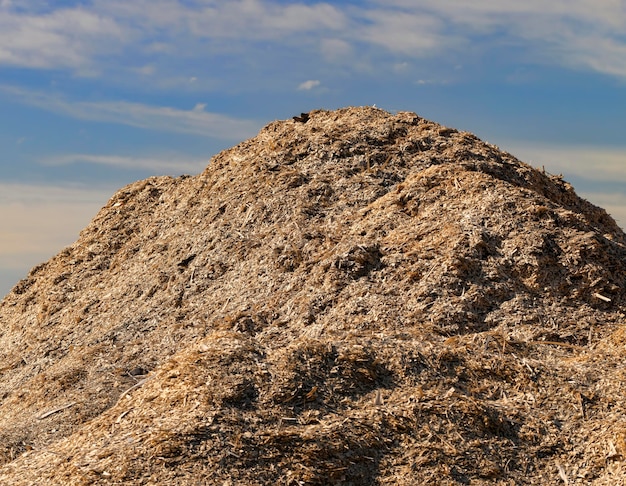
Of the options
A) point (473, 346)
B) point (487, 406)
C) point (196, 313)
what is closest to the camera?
point (487, 406)

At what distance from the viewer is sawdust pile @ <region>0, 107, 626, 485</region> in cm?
755

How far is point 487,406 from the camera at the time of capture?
8.31 m

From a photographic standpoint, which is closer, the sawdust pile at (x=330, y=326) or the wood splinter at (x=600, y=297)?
the sawdust pile at (x=330, y=326)

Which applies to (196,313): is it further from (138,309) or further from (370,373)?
(370,373)

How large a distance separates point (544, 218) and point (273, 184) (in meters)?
4.71

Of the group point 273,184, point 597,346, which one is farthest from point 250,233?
point 597,346

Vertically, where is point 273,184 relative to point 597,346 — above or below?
above

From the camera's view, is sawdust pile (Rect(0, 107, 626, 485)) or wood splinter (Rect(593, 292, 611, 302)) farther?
wood splinter (Rect(593, 292, 611, 302))

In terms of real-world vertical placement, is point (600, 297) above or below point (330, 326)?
above

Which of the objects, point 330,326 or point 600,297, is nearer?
point 330,326

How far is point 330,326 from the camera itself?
1052cm

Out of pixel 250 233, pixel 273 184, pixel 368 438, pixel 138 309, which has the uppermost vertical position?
pixel 273 184

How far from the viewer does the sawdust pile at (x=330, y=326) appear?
7551 millimetres

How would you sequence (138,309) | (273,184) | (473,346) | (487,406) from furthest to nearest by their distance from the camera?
(273,184), (138,309), (473,346), (487,406)
